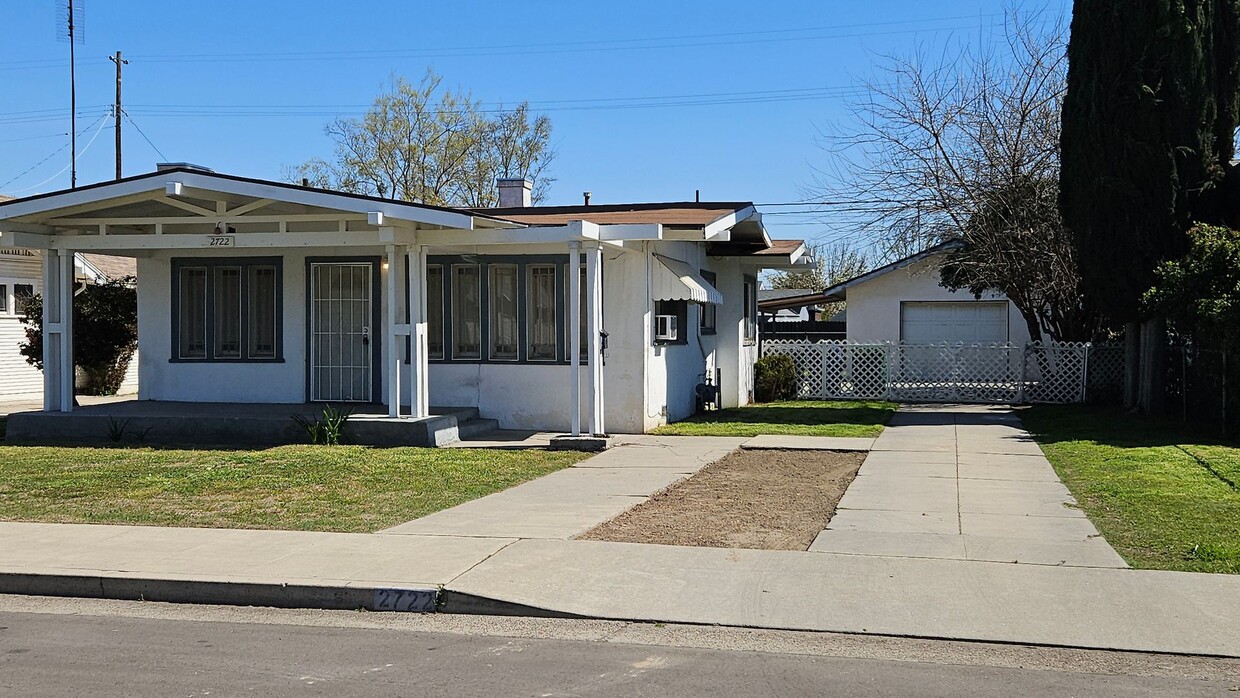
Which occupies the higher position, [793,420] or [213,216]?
[213,216]

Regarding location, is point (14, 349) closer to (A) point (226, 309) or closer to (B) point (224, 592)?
(A) point (226, 309)

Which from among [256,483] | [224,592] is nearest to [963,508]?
[224,592]

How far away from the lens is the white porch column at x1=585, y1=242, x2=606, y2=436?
49.8ft

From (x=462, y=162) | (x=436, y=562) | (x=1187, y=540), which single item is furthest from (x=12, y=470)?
(x=462, y=162)

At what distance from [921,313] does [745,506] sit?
20.9 metres

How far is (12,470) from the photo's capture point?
1342 centimetres

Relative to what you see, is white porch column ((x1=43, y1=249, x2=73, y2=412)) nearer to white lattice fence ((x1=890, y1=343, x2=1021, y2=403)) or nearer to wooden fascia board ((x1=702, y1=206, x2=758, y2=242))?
wooden fascia board ((x1=702, y1=206, x2=758, y2=242))

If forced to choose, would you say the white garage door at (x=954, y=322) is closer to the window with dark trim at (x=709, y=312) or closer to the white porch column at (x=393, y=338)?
the window with dark trim at (x=709, y=312)

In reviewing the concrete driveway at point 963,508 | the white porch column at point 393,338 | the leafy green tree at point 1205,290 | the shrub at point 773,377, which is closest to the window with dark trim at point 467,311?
the white porch column at point 393,338

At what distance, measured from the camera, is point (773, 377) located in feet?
78.6

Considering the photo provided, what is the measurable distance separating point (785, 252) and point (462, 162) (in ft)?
87.5

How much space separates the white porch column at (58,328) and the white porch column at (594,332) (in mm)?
7534

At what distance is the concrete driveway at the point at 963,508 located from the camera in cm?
879

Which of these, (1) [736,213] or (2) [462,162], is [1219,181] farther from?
(2) [462,162]
